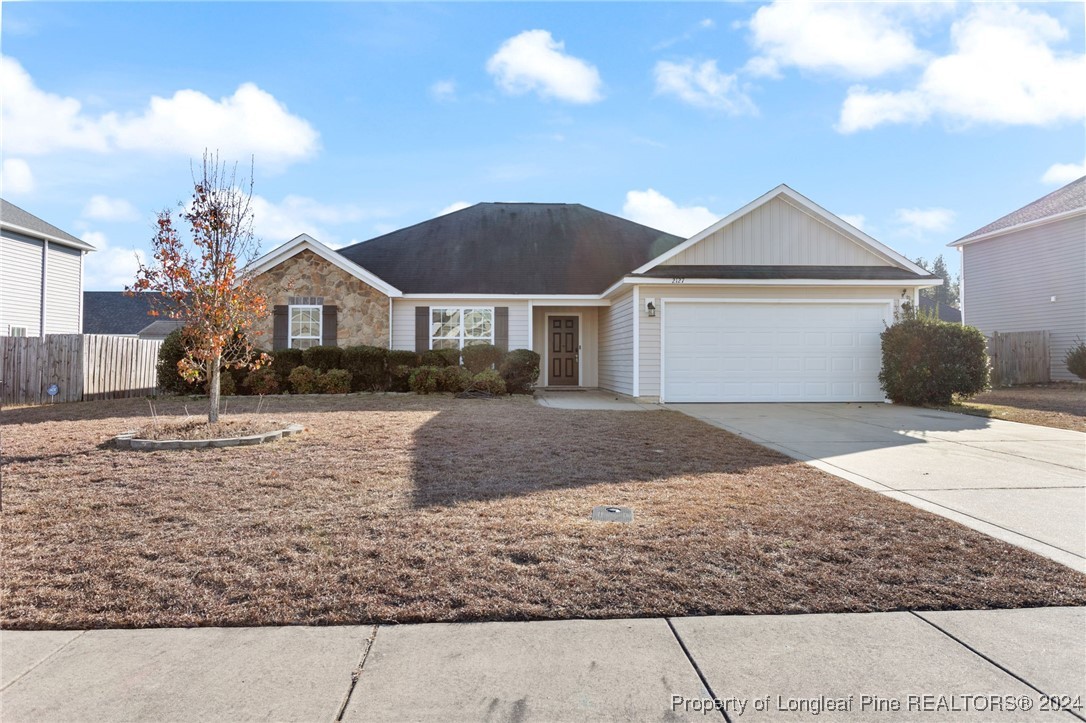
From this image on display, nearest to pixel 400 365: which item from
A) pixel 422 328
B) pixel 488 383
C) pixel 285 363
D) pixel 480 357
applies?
pixel 422 328

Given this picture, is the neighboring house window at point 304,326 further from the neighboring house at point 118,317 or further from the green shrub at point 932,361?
the neighboring house at point 118,317

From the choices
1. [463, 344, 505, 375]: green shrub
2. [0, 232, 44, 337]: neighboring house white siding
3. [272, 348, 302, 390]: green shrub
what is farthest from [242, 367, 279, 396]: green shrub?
[0, 232, 44, 337]: neighboring house white siding

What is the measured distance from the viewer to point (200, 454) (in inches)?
259

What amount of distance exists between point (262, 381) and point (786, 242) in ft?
42.2

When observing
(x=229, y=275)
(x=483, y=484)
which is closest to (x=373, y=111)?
(x=229, y=275)

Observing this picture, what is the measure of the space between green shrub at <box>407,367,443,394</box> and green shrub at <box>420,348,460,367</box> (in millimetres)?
366

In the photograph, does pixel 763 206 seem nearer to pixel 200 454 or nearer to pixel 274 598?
pixel 200 454

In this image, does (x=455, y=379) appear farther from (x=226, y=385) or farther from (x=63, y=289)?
(x=63, y=289)

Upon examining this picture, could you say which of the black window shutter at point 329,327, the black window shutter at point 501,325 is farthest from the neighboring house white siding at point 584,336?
the black window shutter at point 329,327

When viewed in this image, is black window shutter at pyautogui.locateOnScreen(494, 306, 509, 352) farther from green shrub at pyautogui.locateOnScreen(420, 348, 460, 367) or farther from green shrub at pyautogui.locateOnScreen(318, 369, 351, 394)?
green shrub at pyautogui.locateOnScreen(318, 369, 351, 394)

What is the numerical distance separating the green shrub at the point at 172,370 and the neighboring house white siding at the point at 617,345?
10.1m

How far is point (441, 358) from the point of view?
48.8 ft

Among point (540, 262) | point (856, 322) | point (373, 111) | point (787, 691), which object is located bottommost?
point (787, 691)

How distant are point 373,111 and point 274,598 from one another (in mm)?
11290
